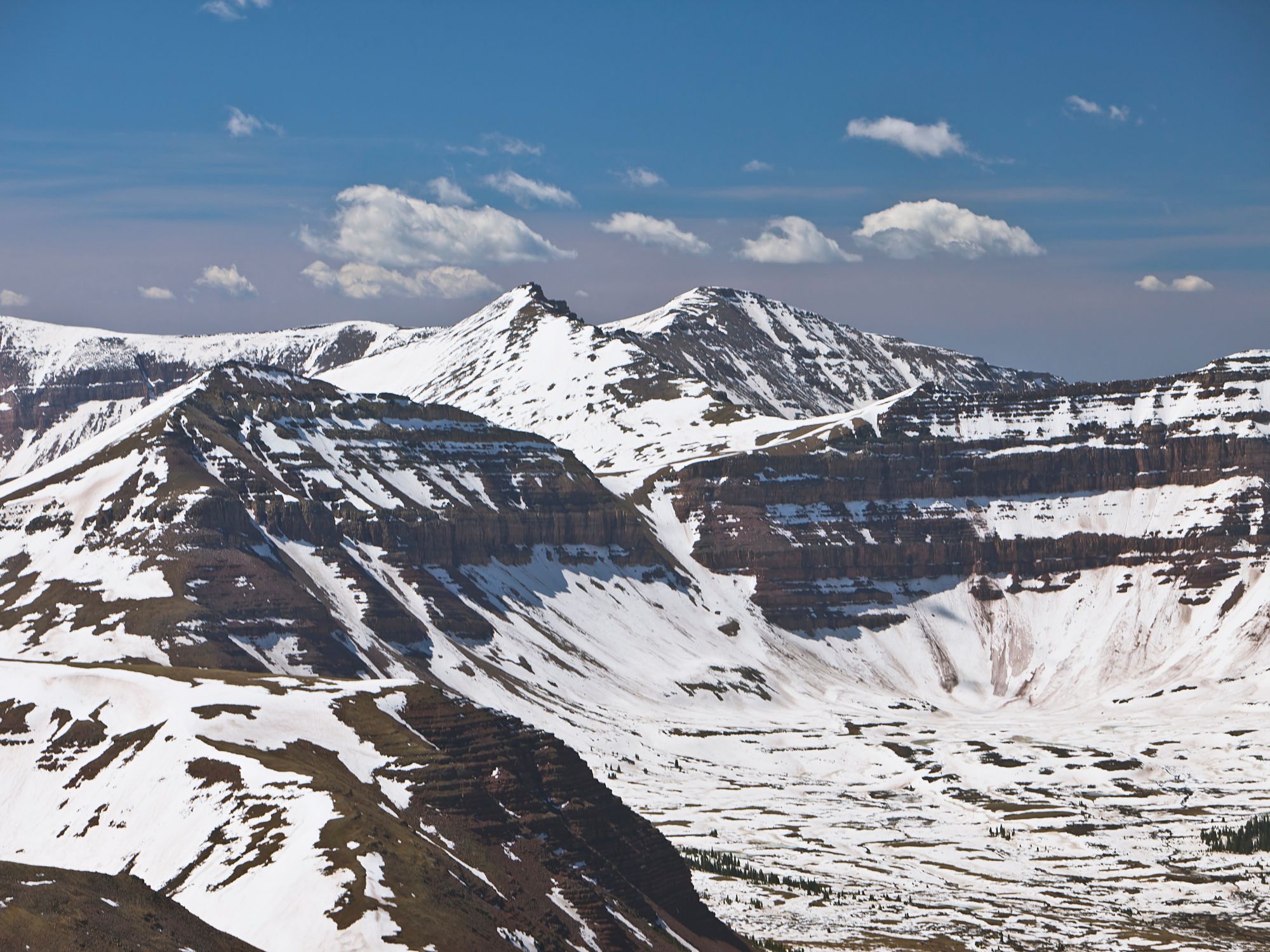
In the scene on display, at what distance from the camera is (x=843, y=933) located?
199m

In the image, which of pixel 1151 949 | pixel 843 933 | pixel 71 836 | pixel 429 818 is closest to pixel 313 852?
pixel 429 818

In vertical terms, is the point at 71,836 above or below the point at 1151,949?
above

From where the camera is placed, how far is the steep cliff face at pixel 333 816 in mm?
120188

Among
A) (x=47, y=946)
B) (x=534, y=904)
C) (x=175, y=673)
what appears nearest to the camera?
(x=47, y=946)

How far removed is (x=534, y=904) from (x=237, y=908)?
23.7m

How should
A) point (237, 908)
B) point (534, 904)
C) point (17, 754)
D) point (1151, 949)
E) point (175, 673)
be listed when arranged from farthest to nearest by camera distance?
point (1151, 949) < point (175, 673) < point (17, 754) < point (534, 904) < point (237, 908)

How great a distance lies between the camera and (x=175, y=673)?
534 ft

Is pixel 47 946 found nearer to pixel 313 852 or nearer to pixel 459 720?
pixel 313 852

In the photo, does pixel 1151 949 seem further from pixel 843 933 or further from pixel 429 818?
pixel 429 818

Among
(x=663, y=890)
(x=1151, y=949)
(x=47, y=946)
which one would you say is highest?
(x=47, y=946)

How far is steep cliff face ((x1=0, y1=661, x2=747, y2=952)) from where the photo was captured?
120188 millimetres

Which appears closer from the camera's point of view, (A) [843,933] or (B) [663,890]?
(B) [663,890]

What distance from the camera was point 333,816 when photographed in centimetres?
12712

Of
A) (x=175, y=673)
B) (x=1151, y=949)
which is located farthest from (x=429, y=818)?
(x=1151, y=949)
